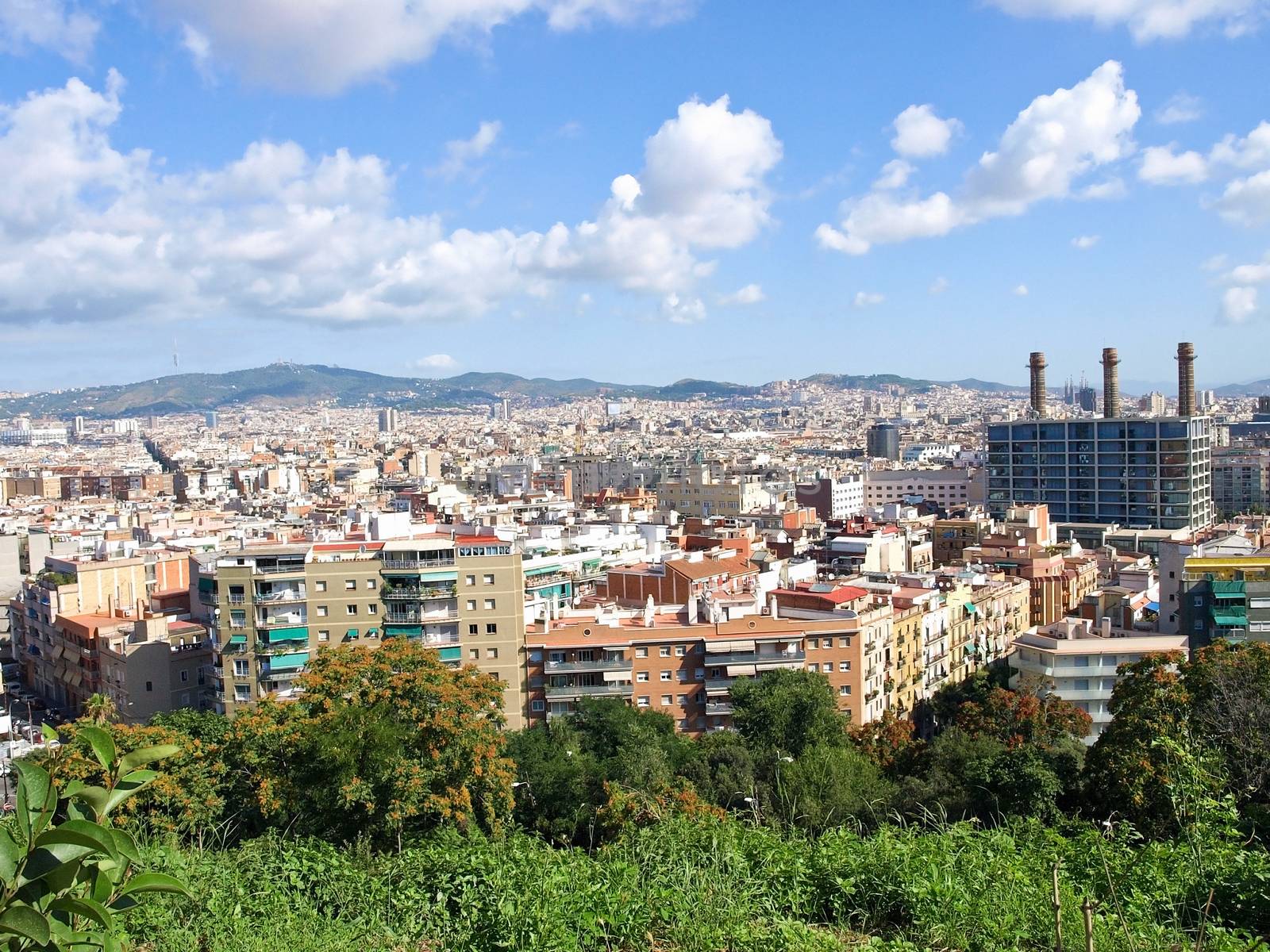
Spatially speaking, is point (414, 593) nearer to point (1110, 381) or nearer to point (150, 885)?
point (150, 885)

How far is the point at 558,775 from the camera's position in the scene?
500 inches

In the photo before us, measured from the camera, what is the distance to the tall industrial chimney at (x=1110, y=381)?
55.6m

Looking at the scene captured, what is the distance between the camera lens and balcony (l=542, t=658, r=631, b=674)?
17828mm

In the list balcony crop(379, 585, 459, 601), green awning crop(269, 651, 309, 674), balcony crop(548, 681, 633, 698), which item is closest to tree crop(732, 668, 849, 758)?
balcony crop(548, 681, 633, 698)

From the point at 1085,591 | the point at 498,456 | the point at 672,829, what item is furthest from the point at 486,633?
the point at 498,456

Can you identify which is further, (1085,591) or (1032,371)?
(1032,371)

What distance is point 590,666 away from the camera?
17.9 meters

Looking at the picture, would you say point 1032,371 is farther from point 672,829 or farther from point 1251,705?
point 672,829

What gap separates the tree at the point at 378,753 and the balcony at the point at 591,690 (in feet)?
23.5

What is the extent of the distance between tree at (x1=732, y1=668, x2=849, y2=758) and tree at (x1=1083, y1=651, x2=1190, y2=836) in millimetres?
3914

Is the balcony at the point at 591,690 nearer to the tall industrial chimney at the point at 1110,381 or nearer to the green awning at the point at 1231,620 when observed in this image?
the green awning at the point at 1231,620

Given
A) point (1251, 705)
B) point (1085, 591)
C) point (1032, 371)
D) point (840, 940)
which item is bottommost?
point (1085, 591)

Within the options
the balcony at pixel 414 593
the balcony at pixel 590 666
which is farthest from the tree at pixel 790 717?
the balcony at pixel 414 593

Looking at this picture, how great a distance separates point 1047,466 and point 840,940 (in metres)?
46.8
